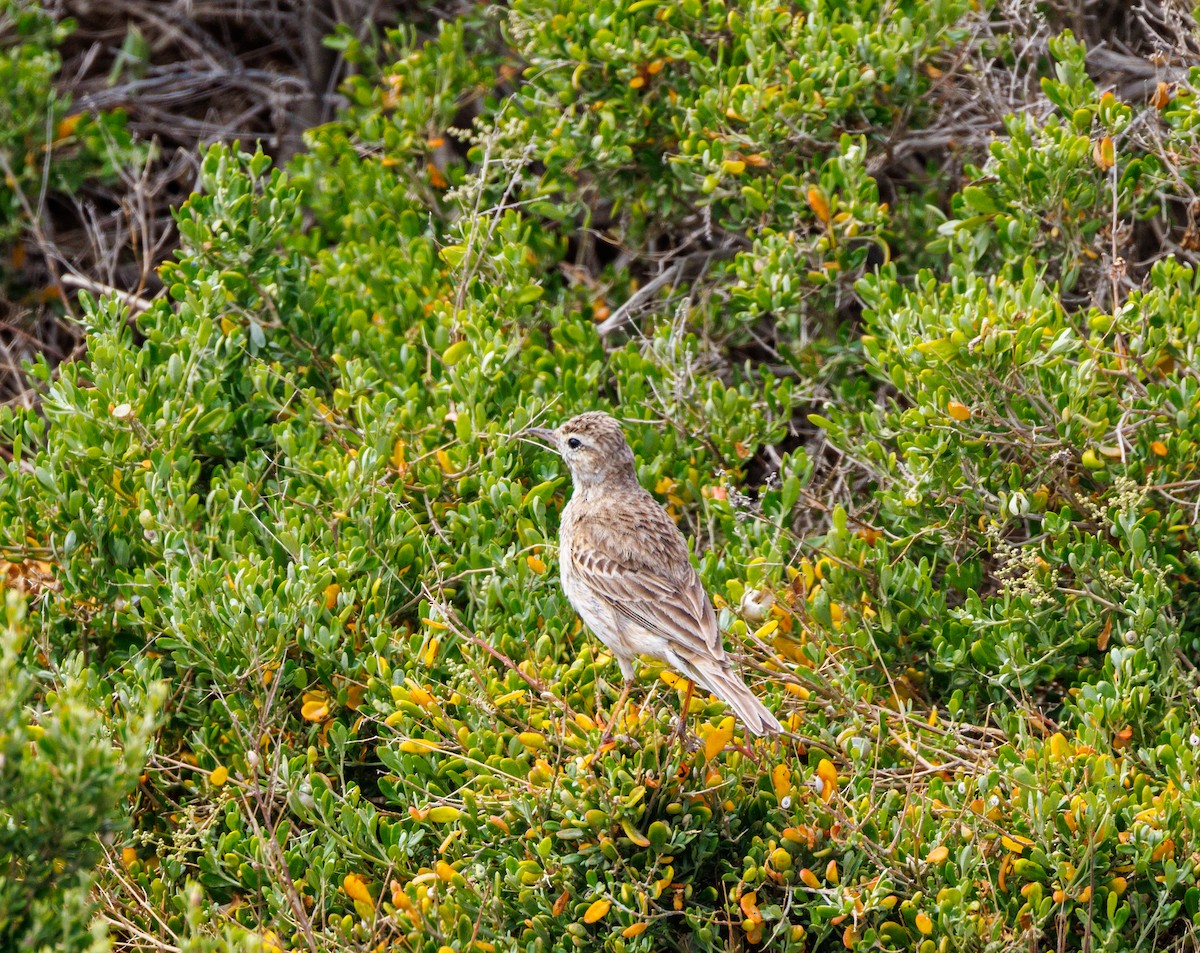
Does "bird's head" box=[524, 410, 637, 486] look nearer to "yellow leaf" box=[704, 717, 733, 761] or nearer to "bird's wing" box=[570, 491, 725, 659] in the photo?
"bird's wing" box=[570, 491, 725, 659]

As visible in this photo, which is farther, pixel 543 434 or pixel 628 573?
pixel 543 434

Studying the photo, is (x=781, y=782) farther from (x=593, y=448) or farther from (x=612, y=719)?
(x=593, y=448)

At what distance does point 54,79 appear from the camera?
9.44 meters

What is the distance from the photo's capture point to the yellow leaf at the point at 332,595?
5.59m

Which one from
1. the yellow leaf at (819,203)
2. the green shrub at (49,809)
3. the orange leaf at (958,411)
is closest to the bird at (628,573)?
the orange leaf at (958,411)

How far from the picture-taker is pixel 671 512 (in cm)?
678

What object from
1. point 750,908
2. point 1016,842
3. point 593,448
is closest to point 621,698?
point 750,908

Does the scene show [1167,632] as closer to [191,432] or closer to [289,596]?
[289,596]

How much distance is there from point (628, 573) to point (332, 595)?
1.19 m

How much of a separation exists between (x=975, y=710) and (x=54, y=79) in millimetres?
7300

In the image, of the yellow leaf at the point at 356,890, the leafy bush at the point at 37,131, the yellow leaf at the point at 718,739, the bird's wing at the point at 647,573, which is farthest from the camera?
the leafy bush at the point at 37,131

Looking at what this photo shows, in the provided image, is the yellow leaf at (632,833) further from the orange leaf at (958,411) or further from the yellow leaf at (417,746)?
the orange leaf at (958,411)

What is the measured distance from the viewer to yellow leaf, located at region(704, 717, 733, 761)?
4625 millimetres

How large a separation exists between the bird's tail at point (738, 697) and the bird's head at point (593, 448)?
1.24 meters
